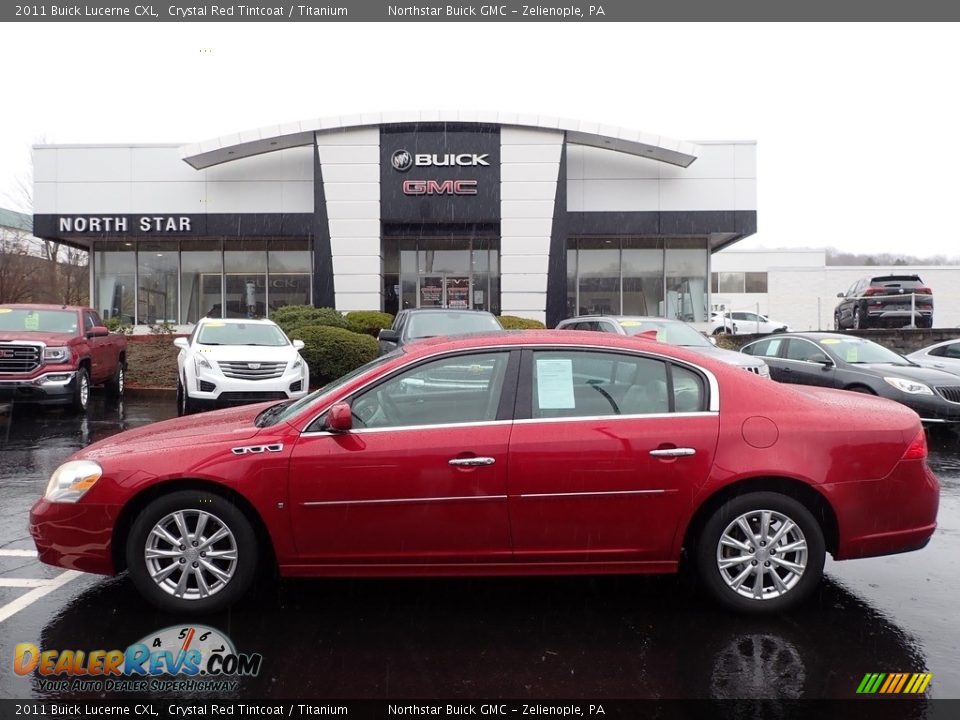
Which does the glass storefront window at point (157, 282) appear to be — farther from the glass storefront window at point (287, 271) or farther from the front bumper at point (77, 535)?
the front bumper at point (77, 535)

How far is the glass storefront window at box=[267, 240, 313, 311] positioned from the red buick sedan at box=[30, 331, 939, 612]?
866 inches

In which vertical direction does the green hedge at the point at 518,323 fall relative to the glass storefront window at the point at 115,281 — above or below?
below

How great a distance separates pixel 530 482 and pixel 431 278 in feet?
70.7

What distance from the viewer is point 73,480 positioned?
397 cm

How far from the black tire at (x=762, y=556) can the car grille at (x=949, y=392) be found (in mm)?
7469

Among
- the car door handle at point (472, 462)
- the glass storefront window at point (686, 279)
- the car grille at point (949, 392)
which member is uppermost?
the glass storefront window at point (686, 279)

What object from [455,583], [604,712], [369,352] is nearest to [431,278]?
[369,352]

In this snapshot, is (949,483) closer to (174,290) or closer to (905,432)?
(905,432)

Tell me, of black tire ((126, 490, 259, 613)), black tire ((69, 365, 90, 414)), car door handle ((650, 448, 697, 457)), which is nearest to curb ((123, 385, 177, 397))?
black tire ((69, 365, 90, 414))

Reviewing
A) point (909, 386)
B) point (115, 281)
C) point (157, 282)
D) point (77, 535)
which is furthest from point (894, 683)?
point (115, 281)

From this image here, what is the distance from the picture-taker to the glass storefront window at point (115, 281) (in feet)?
83.4

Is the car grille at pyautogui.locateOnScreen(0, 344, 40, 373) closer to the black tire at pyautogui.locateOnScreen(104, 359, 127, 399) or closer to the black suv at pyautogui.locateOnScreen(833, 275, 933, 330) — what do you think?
the black tire at pyautogui.locateOnScreen(104, 359, 127, 399)

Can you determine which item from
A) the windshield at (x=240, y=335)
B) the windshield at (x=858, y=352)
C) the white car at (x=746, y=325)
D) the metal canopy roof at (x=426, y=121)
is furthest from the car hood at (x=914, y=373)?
the white car at (x=746, y=325)

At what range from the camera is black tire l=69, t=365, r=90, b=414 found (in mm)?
11688
